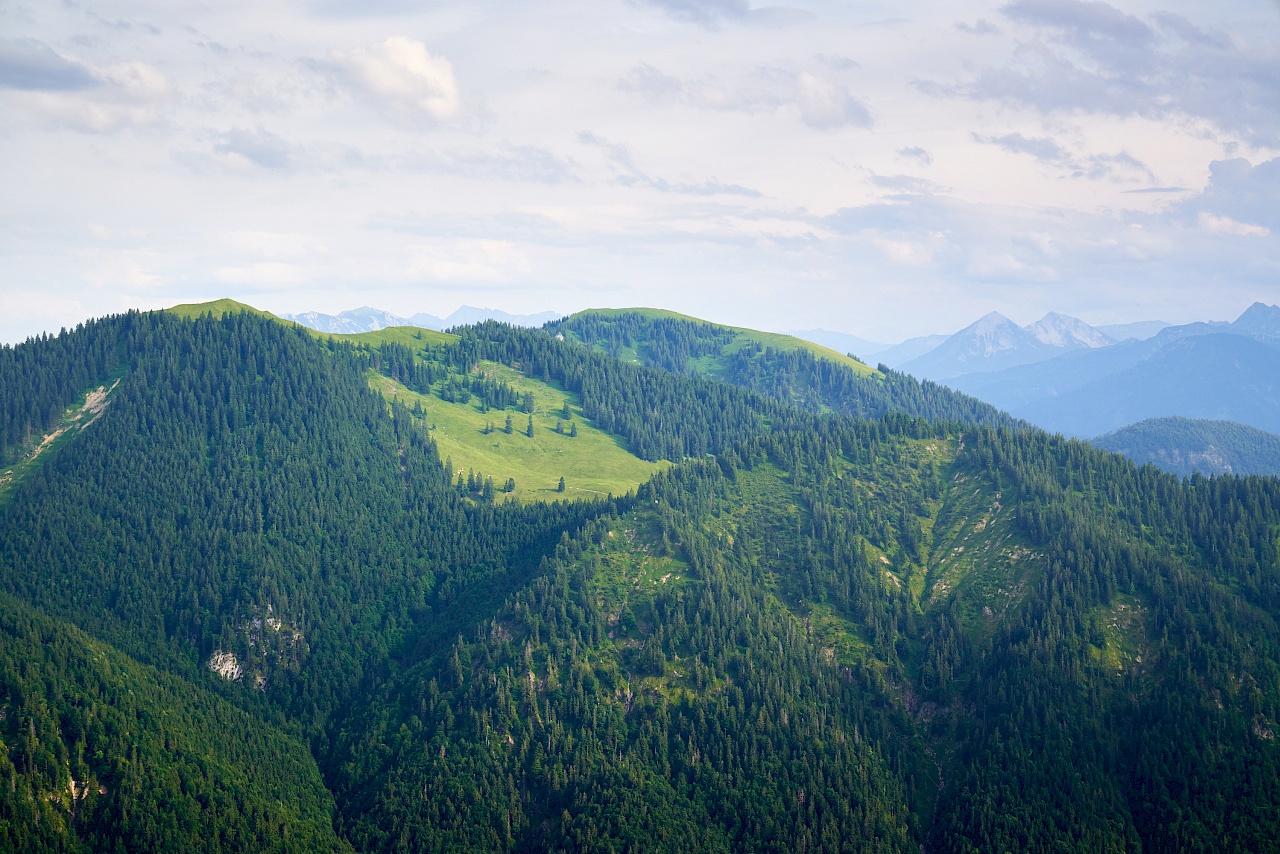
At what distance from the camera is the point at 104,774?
19950cm

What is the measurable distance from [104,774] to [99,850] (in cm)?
1584

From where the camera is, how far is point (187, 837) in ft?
648

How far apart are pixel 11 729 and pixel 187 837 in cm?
3802

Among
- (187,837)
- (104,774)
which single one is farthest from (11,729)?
(187,837)

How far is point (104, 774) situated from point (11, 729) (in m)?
18.5

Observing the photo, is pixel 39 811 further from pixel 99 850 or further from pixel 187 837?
pixel 187 837

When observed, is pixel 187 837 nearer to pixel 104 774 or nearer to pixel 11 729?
pixel 104 774

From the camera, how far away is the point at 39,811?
7254 inches

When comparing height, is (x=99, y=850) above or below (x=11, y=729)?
below

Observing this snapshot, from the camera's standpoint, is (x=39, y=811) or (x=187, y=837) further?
(x=187, y=837)

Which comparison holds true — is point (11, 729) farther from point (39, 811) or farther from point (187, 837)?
point (187, 837)

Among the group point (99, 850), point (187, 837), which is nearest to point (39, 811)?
point (99, 850)

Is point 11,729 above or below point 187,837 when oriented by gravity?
above

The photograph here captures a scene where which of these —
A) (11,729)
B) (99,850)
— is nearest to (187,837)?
(99,850)
